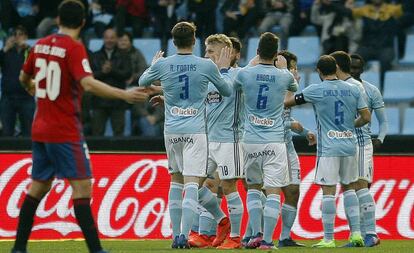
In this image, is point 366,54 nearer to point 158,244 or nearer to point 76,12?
point 158,244

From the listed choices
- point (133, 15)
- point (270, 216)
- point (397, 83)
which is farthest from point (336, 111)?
point (133, 15)

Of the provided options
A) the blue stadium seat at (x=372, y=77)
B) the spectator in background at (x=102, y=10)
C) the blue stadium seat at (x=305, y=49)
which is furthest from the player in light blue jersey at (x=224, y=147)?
the spectator in background at (x=102, y=10)

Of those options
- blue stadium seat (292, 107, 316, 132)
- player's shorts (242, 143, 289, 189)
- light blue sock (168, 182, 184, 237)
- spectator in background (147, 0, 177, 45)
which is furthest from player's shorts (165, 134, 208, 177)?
spectator in background (147, 0, 177, 45)

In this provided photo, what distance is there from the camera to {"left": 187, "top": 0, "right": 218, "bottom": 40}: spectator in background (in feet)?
67.2

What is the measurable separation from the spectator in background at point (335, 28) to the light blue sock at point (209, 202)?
7.10m

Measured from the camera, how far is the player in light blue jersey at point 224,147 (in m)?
13.2

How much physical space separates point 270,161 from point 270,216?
57cm

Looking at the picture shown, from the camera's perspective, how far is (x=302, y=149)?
1744 centimetres

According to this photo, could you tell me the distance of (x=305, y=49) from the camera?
814 inches

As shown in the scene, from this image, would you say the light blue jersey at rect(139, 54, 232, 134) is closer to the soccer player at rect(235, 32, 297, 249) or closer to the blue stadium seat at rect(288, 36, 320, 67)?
the soccer player at rect(235, 32, 297, 249)

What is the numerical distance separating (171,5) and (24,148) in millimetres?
4427

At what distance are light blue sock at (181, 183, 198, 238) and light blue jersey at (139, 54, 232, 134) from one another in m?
0.56

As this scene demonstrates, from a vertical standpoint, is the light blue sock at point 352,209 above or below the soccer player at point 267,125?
below

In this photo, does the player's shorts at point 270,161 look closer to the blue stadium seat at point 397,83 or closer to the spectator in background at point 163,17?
the blue stadium seat at point 397,83
